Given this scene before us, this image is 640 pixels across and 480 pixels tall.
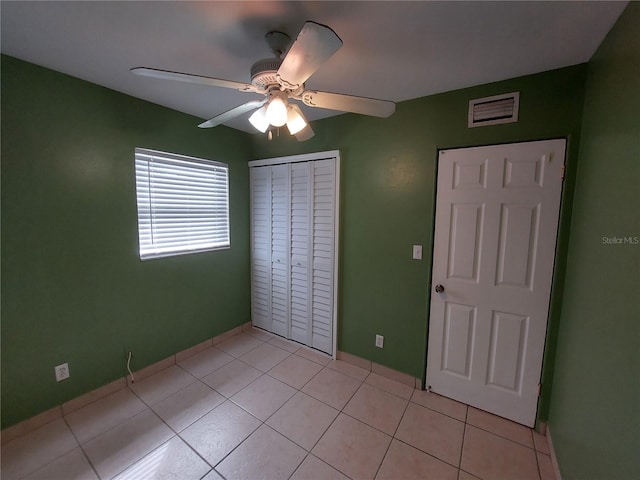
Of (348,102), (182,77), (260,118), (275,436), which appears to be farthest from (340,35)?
(275,436)

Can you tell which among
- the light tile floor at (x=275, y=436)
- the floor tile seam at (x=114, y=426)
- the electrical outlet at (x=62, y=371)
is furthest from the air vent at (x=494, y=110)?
the electrical outlet at (x=62, y=371)

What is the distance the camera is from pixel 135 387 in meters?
2.07

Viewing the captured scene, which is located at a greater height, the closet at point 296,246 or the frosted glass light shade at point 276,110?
the frosted glass light shade at point 276,110

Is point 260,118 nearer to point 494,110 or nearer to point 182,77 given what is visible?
point 182,77

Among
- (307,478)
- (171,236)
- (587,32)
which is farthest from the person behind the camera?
(171,236)

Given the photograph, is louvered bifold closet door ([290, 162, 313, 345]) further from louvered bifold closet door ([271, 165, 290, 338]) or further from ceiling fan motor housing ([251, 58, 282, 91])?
ceiling fan motor housing ([251, 58, 282, 91])

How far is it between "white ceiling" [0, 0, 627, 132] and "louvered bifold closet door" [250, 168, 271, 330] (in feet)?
4.08

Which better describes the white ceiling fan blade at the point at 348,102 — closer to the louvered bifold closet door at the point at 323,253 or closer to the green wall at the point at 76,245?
the louvered bifold closet door at the point at 323,253

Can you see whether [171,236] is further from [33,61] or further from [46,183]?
[33,61]

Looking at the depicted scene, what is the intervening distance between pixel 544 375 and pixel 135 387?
3074mm

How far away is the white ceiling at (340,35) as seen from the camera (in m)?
1.10

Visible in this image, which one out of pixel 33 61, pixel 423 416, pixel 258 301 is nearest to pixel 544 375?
pixel 423 416

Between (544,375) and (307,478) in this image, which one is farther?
(544,375)

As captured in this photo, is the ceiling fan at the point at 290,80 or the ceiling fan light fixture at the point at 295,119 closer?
the ceiling fan at the point at 290,80
